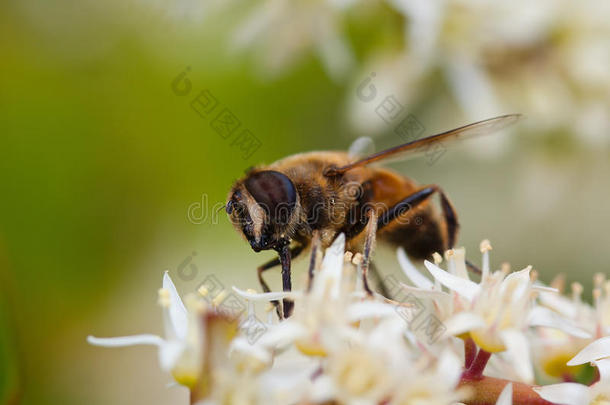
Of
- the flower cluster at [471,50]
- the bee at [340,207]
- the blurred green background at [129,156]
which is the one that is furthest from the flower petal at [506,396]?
the flower cluster at [471,50]

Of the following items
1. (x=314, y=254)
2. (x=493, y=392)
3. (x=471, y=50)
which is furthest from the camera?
(x=471, y=50)

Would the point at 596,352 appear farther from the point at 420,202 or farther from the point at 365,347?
the point at 420,202

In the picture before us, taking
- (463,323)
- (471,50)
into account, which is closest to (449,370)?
(463,323)

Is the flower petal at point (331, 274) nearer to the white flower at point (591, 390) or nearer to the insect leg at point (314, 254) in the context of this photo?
the insect leg at point (314, 254)

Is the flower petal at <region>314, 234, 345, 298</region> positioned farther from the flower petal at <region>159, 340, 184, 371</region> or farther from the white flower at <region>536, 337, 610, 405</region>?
the white flower at <region>536, 337, 610, 405</region>

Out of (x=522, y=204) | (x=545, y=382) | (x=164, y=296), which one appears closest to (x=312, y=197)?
(x=164, y=296)

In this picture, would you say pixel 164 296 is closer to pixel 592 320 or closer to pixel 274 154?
pixel 592 320

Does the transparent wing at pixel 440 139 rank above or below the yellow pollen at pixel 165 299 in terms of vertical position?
below

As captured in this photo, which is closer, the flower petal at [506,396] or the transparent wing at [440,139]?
the flower petal at [506,396]
